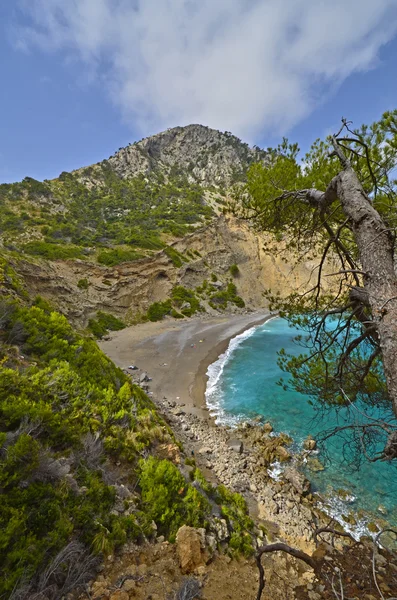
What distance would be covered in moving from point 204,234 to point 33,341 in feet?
129

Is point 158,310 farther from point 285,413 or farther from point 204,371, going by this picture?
point 285,413

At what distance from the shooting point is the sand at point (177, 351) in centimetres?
1574

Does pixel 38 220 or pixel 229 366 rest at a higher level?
pixel 38 220

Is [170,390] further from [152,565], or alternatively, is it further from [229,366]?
[152,565]

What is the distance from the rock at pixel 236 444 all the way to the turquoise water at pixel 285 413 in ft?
5.53

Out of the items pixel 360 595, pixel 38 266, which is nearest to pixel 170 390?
pixel 360 595

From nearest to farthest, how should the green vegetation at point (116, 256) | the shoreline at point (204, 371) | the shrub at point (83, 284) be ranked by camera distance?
the shoreline at point (204, 371), the shrub at point (83, 284), the green vegetation at point (116, 256)

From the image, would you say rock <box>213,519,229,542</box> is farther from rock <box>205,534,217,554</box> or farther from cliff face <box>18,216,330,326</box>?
cliff face <box>18,216,330,326</box>

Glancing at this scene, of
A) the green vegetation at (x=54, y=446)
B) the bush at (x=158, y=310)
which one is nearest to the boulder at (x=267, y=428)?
the green vegetation at (x=54, y=446)

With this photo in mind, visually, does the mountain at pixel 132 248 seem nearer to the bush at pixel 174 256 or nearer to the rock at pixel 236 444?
the bush at pixel 174 256

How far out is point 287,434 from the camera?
11.7 metres

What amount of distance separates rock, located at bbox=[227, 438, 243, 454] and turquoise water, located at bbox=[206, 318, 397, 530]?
1685 mm

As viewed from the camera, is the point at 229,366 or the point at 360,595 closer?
the point at 360,595

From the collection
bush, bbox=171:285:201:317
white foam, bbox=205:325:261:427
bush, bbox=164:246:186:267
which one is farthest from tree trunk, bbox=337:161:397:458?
bush, bbox=164:246:186:267
